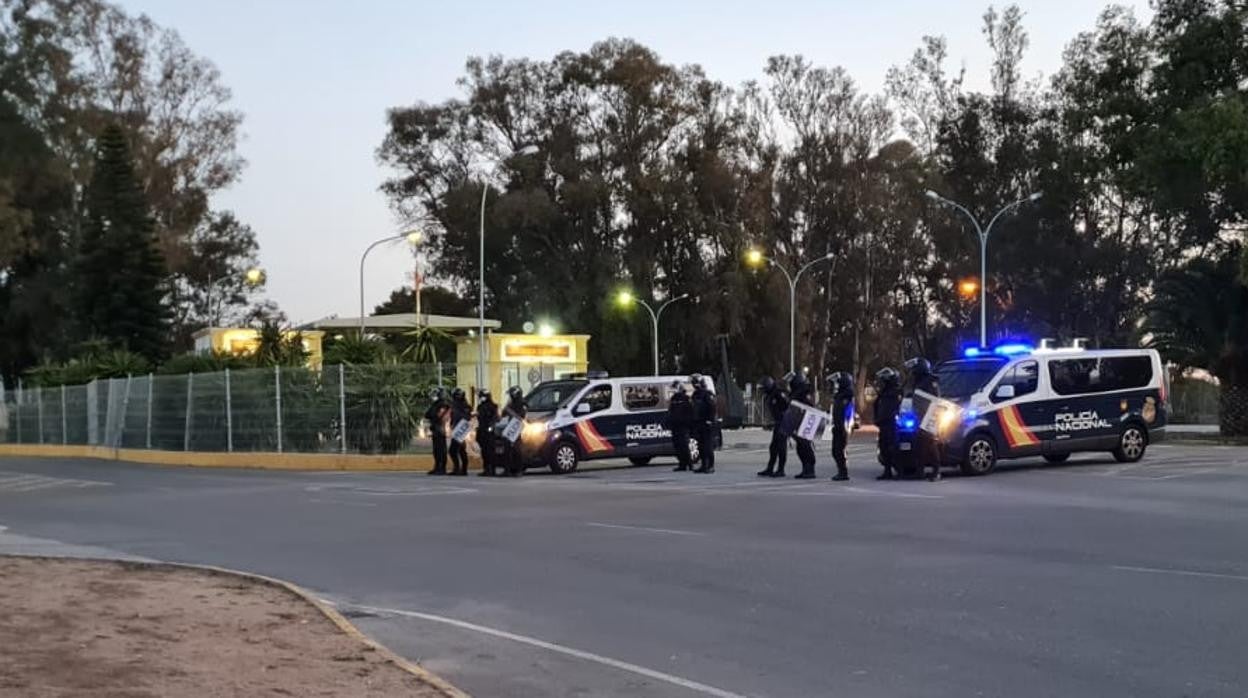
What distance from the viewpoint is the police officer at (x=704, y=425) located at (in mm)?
23812

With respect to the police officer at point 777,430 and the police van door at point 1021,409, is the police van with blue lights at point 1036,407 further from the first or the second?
the police officer at point 777,430

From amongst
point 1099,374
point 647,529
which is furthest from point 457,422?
point 647,529

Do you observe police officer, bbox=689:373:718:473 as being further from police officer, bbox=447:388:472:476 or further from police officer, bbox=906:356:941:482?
police officer, bbox=447:388:472:476

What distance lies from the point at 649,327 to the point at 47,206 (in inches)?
1196

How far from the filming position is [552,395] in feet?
88.3

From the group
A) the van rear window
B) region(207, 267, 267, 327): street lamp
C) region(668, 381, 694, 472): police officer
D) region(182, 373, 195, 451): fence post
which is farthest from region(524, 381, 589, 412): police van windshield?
region(207, 267, 267, 327): street lamp

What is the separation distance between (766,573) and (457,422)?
1604cm

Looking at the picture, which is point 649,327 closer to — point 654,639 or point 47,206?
point 47,206

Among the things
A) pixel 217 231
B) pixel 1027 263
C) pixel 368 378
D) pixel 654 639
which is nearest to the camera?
pixel 654 639

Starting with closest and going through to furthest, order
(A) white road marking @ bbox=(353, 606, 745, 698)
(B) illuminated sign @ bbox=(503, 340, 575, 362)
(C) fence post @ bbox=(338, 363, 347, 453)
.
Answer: (A) white road marking @ bbox=(353, 606, 745, 698) → (C) fence post @ bbox=(338, 363, 347, 453) → (B) illuminated sign @ bbox=(503, 340, 575, 362)

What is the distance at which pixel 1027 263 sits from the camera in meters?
60.8

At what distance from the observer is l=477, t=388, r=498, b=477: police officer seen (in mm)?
A: 25656

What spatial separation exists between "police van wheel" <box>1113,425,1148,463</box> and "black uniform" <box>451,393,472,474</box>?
12.3 metres

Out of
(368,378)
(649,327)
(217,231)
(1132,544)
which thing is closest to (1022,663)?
(1132,544)
